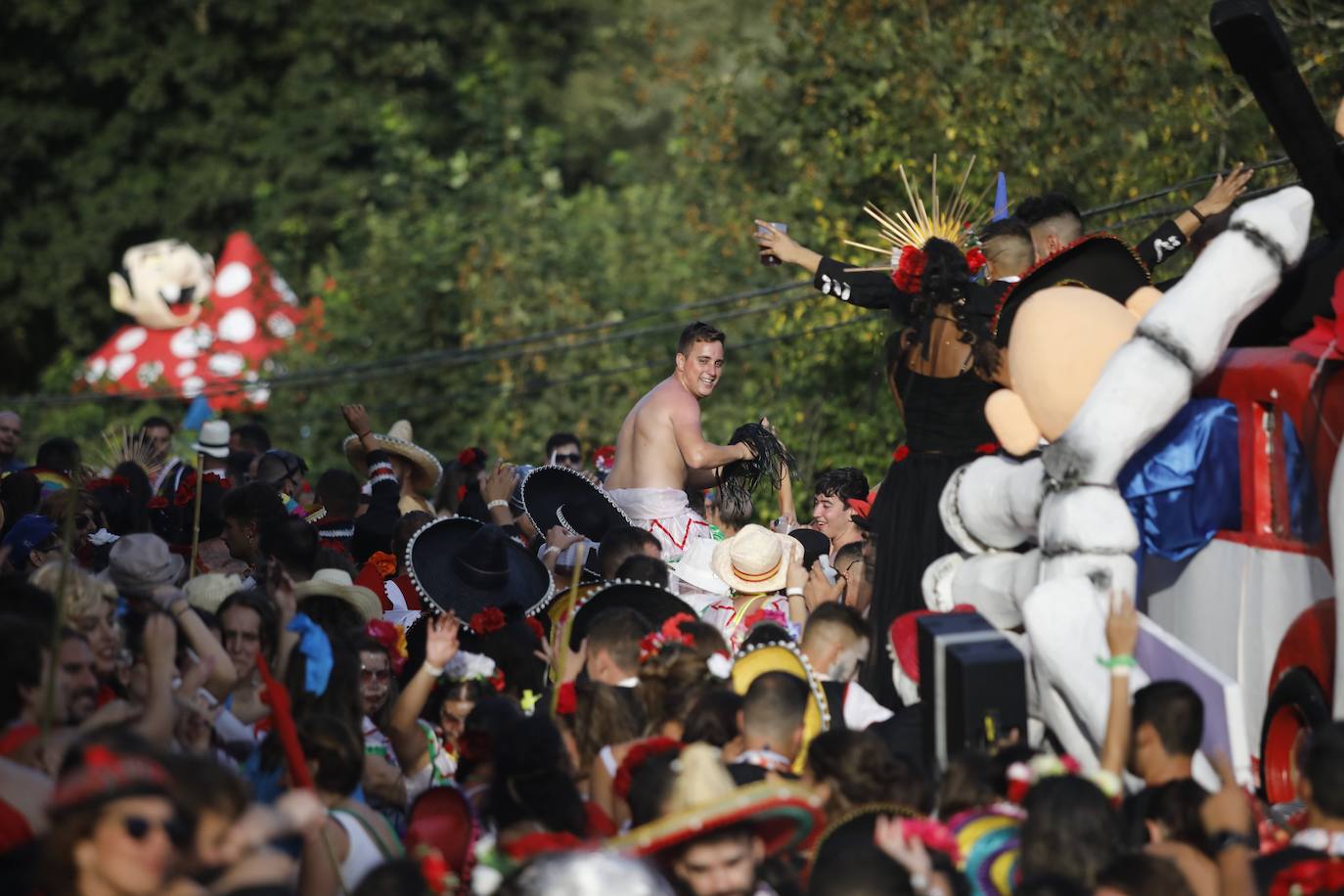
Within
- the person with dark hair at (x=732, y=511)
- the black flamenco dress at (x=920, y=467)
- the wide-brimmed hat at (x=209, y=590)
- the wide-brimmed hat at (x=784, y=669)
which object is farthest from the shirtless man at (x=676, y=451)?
the wide-brimmed hat at (x=784, y=669)

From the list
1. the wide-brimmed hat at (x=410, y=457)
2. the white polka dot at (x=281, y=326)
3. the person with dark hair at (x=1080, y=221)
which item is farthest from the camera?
the white polka dot at (x=281, y=326)

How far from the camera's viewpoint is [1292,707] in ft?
18.2

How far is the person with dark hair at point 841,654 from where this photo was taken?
6059 mm

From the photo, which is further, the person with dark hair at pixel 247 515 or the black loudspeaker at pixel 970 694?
the person with dark hair at pixel 247 515

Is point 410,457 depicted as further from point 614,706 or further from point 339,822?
point 339,822

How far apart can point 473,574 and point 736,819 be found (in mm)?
3336

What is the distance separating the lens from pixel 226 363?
23.7 metres

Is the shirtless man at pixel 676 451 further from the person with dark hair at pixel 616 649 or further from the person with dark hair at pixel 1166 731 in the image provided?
the person with dark hair at pixel 1166 731

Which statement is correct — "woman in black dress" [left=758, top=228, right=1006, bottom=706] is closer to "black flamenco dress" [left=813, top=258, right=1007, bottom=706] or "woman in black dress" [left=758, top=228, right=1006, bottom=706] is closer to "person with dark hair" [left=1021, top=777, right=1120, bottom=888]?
"black flamenco dress" [left=813, top=258, right=1007, bottom=706]

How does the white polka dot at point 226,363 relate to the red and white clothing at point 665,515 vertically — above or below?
above

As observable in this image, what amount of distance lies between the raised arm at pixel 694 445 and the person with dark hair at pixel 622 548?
1.24 meters

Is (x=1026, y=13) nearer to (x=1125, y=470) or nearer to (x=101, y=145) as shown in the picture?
(x=1125, y=470)

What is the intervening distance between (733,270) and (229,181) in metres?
11.8

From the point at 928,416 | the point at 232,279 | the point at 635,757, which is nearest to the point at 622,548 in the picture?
the point at 928,416
